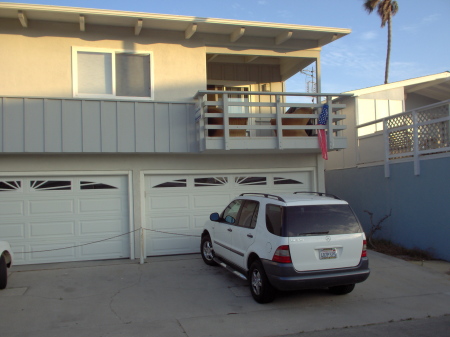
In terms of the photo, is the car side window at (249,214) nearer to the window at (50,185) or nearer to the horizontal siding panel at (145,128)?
the horizontal siding panel at (145,128)

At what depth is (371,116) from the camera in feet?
A: 49.9

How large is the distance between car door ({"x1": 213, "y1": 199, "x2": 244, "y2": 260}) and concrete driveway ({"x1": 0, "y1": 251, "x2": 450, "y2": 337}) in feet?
1.75

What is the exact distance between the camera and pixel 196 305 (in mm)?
6680

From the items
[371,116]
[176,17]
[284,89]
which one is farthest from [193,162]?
[371,116]

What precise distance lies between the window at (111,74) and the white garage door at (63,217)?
2.12 metres

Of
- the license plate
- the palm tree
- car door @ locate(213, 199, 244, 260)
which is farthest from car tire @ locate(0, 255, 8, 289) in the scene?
the palm tree

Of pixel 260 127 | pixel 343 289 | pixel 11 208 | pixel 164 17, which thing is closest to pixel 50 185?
pixel 11 208

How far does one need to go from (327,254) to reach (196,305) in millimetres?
2205

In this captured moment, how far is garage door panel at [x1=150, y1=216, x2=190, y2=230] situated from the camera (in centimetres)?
1061

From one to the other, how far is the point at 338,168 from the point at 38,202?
9344mm

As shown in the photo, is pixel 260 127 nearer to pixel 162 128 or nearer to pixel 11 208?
pixel 162 128

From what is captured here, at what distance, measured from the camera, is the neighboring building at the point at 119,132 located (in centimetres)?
967

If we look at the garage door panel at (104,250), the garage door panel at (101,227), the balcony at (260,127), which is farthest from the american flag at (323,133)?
the garage door panel at (104,250)

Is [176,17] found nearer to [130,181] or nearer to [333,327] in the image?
[130,181]
